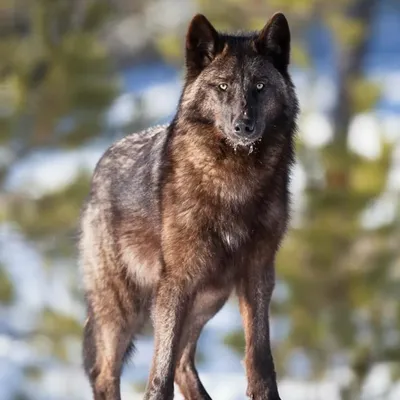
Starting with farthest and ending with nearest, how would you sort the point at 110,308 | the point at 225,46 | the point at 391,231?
1. the point at 391,231
2. the point at 110,308
3. the point at 225,46

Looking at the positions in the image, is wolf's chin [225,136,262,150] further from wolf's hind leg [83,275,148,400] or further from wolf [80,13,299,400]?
wolf's hind leg [83,275,148,400]

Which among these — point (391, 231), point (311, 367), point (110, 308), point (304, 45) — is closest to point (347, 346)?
point (311, 367)

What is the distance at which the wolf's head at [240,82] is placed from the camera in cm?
530

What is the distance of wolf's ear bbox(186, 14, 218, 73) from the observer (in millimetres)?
5504

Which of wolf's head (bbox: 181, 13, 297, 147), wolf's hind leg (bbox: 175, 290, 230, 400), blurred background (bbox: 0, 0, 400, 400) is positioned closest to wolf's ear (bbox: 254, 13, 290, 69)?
wolf's head (bbox: 181, 13, 297, 147)

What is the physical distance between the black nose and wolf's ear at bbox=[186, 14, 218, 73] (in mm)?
473

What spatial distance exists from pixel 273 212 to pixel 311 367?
1117 centimetres

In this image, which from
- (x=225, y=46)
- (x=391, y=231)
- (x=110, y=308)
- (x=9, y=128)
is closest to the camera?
(x=225, y=46)

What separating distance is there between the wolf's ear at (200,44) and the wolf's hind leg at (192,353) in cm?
123

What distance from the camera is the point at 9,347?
16.9 m

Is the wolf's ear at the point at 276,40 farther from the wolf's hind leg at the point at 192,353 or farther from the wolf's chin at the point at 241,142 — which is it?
the wolf's hind leg at the point at 192,353

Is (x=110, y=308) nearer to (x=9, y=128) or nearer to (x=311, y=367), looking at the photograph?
(x=9, y=128)

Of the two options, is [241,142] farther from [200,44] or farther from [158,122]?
[158,122]

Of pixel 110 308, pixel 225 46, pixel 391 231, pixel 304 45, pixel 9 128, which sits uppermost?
pixel 304 45
